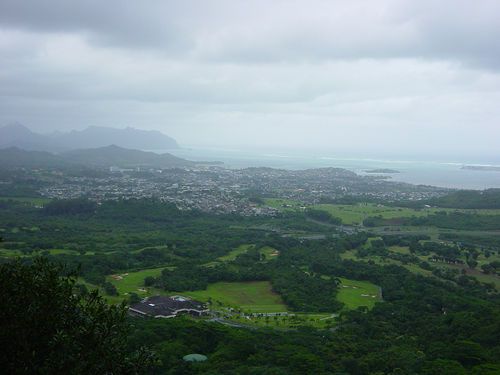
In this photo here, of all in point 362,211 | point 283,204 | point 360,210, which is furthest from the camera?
point 283,204

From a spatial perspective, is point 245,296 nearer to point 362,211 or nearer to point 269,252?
point 269,252

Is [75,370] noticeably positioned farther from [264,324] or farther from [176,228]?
[176,228]

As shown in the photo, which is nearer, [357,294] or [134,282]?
[357,294]

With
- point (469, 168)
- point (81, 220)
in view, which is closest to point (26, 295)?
point (81, 220)

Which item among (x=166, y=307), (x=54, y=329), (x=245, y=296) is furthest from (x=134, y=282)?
(x=54, y=329)

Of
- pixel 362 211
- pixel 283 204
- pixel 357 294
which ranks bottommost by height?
pixel 357 294

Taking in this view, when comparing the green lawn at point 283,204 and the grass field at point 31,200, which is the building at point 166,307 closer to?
the green lawn at point 283,204
